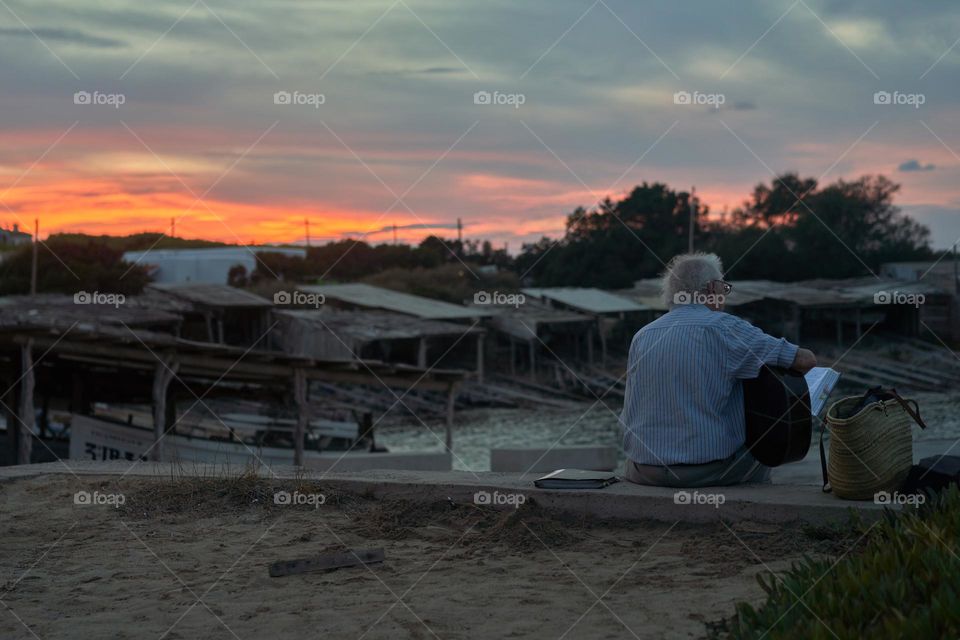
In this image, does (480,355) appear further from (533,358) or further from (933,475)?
(933,475)

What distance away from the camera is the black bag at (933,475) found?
4711 millimetres

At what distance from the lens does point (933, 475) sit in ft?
15.6

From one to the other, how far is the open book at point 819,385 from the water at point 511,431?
1707 centimetres

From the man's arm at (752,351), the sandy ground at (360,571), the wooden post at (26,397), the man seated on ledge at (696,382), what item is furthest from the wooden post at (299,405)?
the man's arm at (752,351)

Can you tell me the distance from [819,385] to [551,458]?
1195 centimetres

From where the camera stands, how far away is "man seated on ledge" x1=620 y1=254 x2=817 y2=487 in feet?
17.3

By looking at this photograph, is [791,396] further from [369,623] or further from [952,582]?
[369,623]

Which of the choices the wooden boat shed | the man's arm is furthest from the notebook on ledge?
the wooden boat shed

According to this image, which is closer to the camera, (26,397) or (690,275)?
(690,275)

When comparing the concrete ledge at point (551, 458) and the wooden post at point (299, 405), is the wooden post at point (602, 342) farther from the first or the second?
the concrete ledge at point (551, 458)

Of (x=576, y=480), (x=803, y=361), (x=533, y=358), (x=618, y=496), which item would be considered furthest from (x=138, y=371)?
(x=533, y=358)

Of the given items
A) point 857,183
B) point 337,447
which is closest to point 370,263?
point 857,183

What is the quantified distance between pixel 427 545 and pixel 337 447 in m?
17.5

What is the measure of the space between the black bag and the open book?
527 mm
